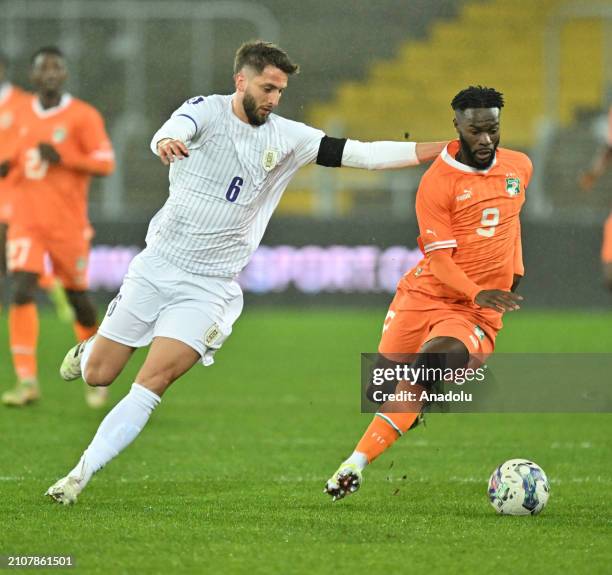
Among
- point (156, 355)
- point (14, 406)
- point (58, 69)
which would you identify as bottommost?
point (14, 406)

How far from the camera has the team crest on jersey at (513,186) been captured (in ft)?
21.8

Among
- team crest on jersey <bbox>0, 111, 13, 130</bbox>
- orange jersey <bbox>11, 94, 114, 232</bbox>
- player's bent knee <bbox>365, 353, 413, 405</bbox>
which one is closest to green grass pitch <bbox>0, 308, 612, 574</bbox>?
player's bent knee <bbox>365, 353, 413, 405</bbox>

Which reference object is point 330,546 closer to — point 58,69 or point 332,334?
point 58,69

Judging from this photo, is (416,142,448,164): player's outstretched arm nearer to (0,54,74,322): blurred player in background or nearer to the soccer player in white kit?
the soccer player in white kit

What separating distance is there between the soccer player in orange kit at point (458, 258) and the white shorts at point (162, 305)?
2.83 feet

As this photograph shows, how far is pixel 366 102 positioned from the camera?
77.8ft

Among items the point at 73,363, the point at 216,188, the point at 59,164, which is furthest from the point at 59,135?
the point at 216,188

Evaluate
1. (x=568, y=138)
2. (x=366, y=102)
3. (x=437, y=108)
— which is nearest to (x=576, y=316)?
(x=568, y=138)

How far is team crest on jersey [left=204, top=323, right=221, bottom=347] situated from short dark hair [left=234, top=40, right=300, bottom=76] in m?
1.17

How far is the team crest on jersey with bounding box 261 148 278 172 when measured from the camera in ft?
20.7

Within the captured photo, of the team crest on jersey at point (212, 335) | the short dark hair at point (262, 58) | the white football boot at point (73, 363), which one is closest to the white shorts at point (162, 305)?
the team crest on jersey at point (212, 335)

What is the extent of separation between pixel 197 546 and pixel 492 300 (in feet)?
5.86

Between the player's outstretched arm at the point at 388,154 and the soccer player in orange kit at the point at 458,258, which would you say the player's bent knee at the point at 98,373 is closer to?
the soccer player in orange kit at the point at 458,258

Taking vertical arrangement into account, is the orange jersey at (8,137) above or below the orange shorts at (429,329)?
above
